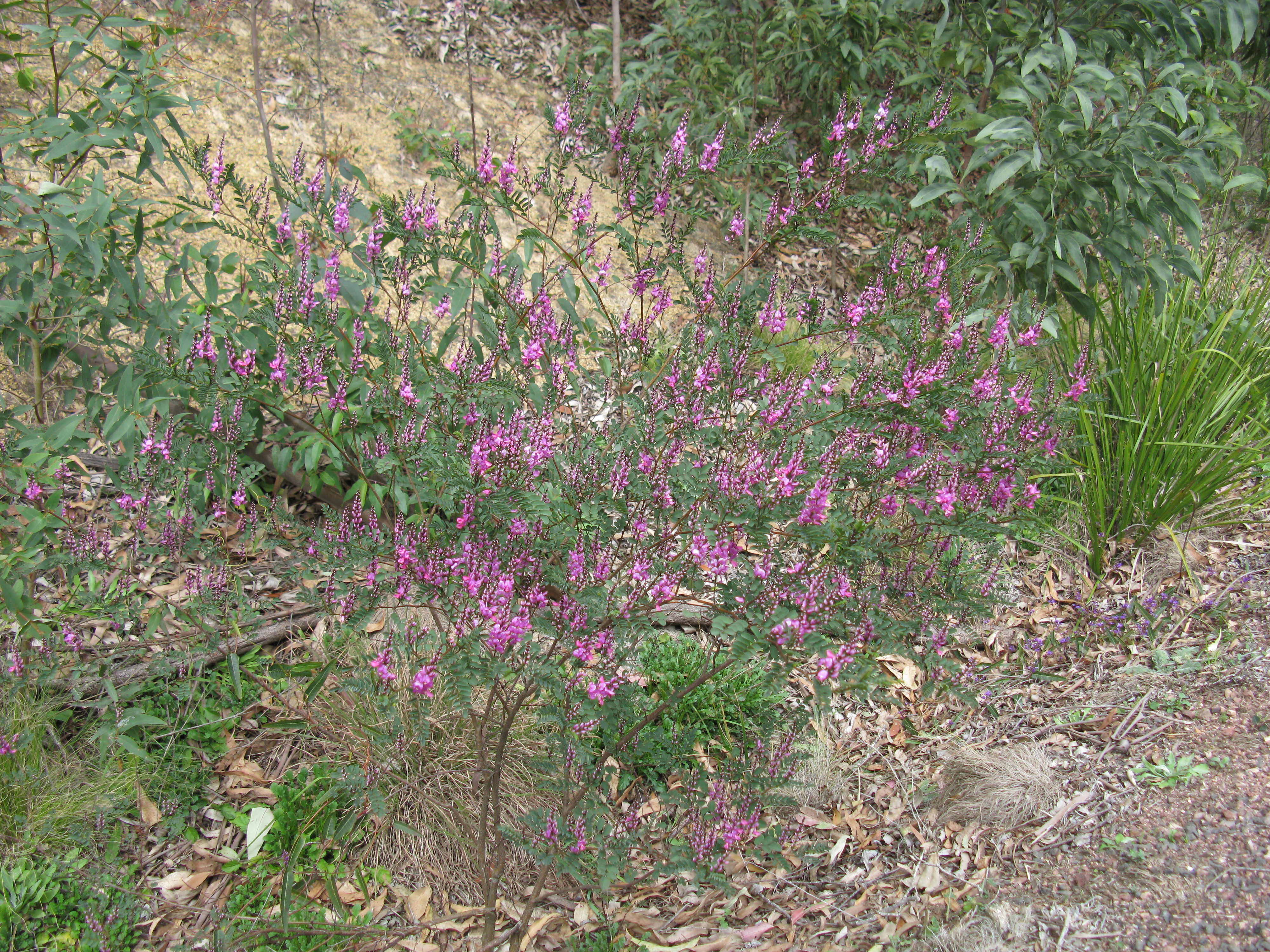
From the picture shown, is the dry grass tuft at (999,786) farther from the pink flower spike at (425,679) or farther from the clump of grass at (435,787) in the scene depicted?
the pink flower spike at (425,679)

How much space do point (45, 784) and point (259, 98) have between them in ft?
8.96

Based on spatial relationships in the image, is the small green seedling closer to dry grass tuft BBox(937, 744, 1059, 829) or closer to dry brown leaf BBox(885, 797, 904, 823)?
dry grass tuft BBox(937, 744, 1059, 829)

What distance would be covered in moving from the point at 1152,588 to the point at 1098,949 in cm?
186

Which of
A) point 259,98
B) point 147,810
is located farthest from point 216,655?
point 259,98

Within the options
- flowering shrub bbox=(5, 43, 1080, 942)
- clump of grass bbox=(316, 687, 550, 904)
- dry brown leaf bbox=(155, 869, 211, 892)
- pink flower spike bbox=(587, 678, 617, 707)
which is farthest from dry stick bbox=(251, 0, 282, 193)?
dry brown leaf bbox=(155, 869, 211, 892)

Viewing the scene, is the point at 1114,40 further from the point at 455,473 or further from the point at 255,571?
the point at 255,571

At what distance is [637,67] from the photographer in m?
5.15

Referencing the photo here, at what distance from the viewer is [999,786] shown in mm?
2666

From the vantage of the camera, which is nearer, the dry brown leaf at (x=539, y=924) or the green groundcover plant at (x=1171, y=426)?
the dry brown leaf at (x=539, y=924)

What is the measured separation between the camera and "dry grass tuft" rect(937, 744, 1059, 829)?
261 cm

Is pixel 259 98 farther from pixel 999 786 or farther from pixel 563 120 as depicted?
pixel 999 786

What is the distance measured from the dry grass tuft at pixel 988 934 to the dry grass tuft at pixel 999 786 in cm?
41

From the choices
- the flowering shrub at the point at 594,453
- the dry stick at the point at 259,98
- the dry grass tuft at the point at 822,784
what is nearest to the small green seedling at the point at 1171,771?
the flowering shrub at the point at 594,453

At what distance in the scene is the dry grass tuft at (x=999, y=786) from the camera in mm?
2611
